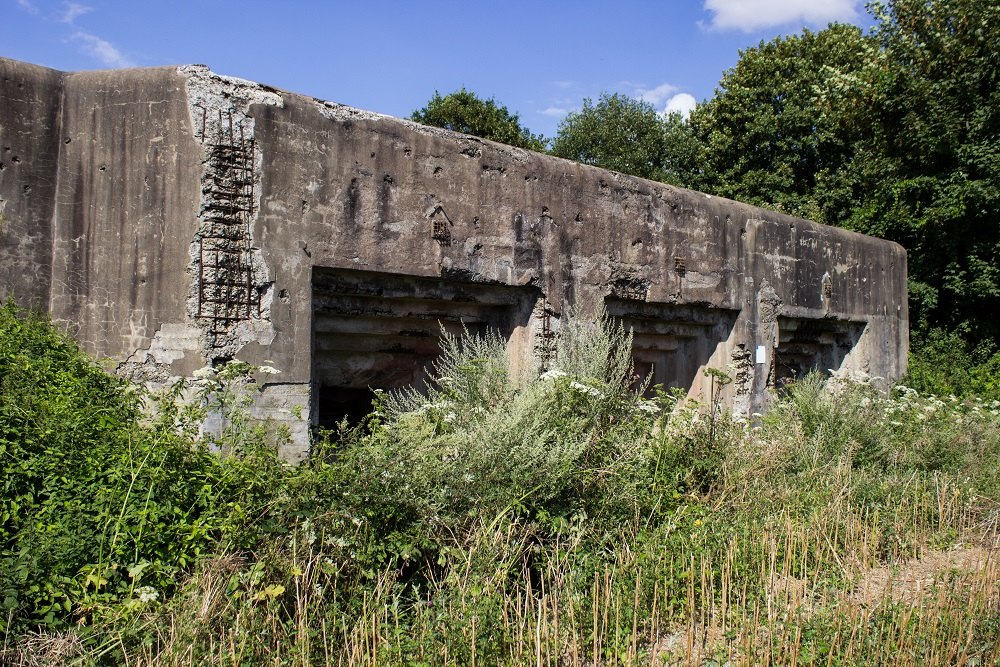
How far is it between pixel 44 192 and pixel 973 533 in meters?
6.24

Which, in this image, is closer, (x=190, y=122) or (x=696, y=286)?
(x=190, y=122)

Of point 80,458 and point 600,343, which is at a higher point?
point 600,343

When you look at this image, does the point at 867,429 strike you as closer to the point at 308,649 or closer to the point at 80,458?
the point at 308,649

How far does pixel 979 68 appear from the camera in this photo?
11.9 metres

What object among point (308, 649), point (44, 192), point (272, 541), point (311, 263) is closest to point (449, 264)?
point (311, 263)

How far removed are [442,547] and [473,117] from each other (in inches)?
753

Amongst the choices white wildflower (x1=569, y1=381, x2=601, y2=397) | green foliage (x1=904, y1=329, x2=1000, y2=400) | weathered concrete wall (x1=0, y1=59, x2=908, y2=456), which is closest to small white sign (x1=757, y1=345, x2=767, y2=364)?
weathered concrete wall (x1=0, y1=59, x2=908, y2=456)

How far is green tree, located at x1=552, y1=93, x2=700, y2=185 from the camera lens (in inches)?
855

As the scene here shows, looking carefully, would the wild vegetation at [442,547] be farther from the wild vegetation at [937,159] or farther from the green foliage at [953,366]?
the wild vegetation at [937,159]

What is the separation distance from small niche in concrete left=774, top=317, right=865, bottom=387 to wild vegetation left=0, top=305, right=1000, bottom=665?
504 cm

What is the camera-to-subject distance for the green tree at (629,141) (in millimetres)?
21719

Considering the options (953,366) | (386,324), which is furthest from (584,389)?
(953,366)

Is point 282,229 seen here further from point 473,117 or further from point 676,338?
point 473,117

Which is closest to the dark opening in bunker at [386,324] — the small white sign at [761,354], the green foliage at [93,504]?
the green foliage at [93,504]
